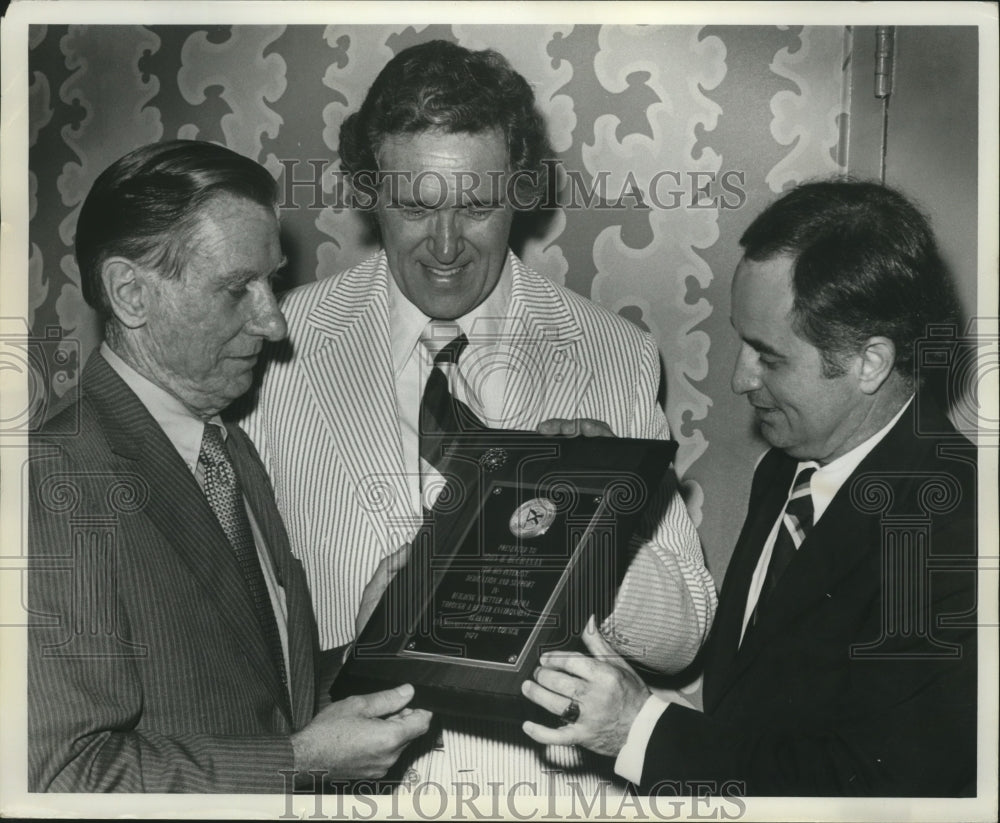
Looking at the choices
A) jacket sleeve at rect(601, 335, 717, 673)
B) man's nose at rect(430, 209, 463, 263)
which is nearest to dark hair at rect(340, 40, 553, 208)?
man's nose at rect(430, 209, 463, 263)

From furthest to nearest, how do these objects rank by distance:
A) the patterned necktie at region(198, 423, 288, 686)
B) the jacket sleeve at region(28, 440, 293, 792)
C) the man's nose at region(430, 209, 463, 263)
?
the man's nose at region(430, 209, 463, 263), the patterned necktie at region(198, 423, 288, 686), the jacket sleeve at region(28, 440, 293, 792)

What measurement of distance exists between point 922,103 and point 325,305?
1198 millimetres

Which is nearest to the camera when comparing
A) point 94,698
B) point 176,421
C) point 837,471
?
point 94,698

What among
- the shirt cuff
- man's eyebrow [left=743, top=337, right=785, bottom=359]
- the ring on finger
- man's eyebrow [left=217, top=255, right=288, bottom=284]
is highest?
man's eyebrow [left=217, top=255, right=288, bottom=284]

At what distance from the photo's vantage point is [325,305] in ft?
6.88

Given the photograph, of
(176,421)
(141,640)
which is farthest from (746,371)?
(141,640)

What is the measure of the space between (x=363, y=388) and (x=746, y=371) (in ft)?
2.40

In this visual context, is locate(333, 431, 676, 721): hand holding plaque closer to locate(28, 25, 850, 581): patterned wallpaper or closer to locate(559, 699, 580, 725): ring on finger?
locate(559, 699, 580, 725): ring on finger

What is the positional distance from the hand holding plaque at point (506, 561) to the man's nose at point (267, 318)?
16.0 inches

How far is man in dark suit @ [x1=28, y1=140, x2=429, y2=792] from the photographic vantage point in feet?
6.00

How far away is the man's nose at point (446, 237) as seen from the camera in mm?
2025

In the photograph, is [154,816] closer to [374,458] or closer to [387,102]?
[374,458]

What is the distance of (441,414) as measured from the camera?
2.06 m

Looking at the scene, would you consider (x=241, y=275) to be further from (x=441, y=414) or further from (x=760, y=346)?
(x=760, y=346)
